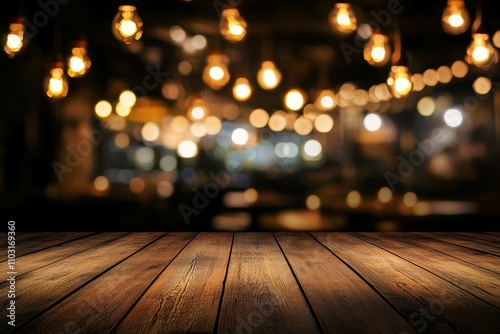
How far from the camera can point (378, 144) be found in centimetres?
394

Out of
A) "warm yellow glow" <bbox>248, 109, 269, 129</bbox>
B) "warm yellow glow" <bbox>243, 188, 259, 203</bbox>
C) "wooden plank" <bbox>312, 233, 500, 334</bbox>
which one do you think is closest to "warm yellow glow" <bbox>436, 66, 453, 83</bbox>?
"warm yellow glow" <bbox>248, 109, 269, 129</bbox>

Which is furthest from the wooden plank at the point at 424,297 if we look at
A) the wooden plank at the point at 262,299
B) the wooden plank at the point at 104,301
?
the wooden plank at the point at 104,301

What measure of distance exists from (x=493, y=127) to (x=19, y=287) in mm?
3889

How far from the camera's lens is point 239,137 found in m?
3.98

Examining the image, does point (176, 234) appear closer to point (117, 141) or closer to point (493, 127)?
point (117, 141)

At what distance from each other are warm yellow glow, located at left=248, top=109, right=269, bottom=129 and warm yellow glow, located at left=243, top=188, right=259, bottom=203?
565 millimetres

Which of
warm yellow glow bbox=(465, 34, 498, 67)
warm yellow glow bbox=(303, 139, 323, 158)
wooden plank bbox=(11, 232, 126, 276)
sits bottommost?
wooden plank bbox=(11, 232, 126, 276)

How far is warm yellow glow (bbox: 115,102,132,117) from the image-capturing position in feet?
13.1

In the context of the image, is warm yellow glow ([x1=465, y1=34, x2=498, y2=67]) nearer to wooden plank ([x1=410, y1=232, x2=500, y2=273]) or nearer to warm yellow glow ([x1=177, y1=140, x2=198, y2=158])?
wooden plank ([x1=410, y1=232, x2=500, y2=273])

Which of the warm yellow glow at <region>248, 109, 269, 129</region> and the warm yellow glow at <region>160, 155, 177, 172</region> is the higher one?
the warm yellow glow at <region>248, 109, 269, 129</region>

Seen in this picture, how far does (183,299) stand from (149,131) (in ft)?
8.76

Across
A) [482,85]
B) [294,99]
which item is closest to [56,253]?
[294,99]

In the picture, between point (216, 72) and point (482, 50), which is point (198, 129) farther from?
point (482, 50)

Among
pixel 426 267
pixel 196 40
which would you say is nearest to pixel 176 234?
pixel 196 40
